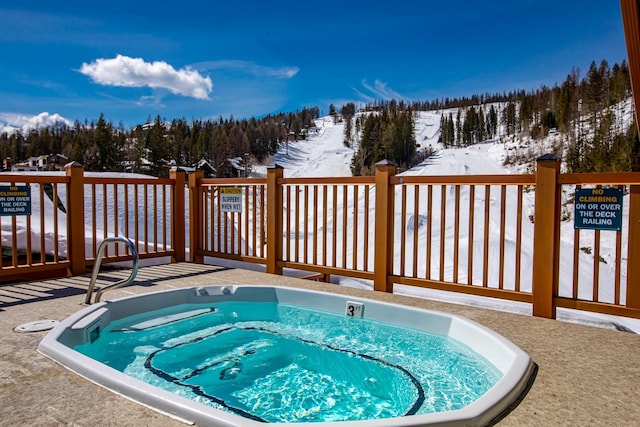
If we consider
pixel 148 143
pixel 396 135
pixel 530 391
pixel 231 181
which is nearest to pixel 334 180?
pixel 231 181

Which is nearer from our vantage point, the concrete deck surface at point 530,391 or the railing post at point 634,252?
the concrete deck surface at point 530,391

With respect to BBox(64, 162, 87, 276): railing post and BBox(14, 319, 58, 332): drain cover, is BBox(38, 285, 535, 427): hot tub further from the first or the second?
BBox(64, 162, 87, 276): railing post

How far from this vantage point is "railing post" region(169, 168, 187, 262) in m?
5.71

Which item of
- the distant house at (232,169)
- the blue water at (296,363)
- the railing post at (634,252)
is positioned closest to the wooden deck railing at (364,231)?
the railing post at (634,252)

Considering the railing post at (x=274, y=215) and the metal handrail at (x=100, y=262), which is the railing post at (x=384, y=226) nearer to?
the railing post at (x=274, y=215)

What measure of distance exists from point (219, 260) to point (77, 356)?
373 centimetres

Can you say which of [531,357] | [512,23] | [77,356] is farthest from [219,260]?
[512,23]

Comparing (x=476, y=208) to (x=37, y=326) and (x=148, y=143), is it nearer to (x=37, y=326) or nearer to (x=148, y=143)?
(x=37, y=326)

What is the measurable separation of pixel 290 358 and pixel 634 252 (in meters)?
2.51

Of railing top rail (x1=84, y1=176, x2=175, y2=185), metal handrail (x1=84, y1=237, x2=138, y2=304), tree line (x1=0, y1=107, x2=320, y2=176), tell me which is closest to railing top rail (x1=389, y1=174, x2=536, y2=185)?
metal handrail (x1=84, y1=237, x2=138, y2=304)

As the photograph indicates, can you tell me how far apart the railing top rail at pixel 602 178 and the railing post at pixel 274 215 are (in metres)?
2.94

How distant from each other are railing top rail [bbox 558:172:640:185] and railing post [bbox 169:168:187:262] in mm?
4658

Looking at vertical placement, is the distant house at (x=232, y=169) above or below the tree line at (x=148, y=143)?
below

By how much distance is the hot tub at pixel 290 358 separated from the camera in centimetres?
184
